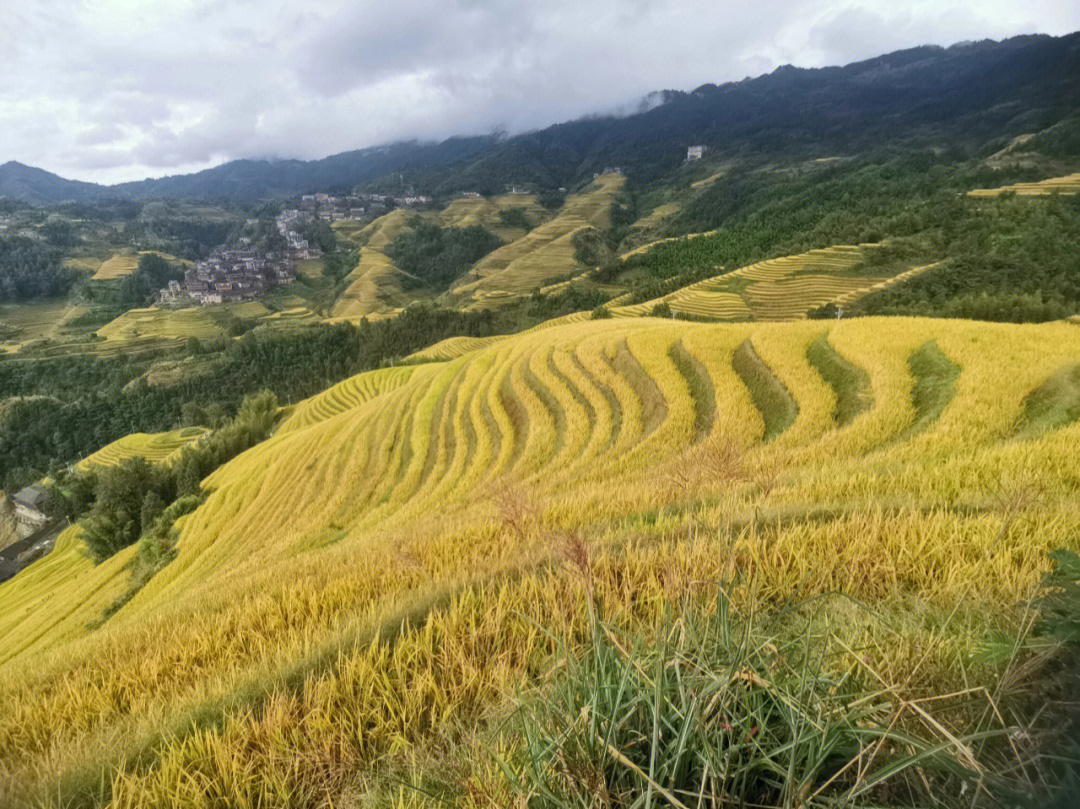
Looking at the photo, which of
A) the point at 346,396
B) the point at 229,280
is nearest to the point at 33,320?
the point at 229,280

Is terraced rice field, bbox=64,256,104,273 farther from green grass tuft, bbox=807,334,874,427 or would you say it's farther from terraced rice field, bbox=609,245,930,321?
green grass tuft, bbox=807,334,874,427

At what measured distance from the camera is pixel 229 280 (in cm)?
12119

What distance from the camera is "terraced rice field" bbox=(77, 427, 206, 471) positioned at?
5169 cm

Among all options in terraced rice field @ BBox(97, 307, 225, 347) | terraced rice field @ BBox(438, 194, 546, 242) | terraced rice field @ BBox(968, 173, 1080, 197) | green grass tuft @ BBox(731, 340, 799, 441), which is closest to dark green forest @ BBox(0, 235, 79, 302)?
terraced rice field @ BBox(97, 307, 225, 347)

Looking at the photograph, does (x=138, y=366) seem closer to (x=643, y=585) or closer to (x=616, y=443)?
(x=616, y=443)

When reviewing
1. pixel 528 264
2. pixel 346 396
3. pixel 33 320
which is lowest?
pixel 346 396

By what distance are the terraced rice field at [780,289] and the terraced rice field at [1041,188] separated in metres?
22.7

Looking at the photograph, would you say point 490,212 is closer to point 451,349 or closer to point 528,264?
point 528,264

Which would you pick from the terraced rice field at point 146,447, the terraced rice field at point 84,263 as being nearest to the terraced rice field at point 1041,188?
the terraced rice field at point 146,447

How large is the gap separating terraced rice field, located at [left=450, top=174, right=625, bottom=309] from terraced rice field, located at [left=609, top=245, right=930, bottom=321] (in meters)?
39.0

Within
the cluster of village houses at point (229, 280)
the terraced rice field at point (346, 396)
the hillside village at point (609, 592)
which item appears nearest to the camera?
the hillside village at point (609, 592)

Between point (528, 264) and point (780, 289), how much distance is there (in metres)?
67.7

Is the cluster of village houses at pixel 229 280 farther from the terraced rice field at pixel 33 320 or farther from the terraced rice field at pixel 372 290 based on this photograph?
the terraced rice field at pixel 372 290

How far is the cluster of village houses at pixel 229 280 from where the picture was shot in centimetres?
11581
